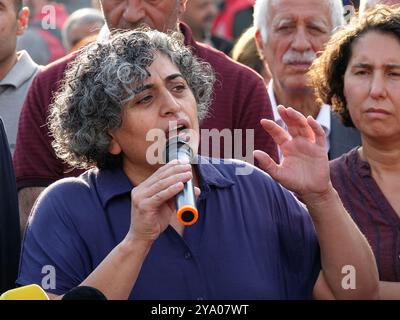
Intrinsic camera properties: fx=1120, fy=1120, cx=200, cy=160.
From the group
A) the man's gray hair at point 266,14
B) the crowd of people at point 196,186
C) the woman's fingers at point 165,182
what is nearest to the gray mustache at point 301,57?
the man's gray hair at point 266,14

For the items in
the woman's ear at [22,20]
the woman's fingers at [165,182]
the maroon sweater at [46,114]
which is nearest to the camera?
the woman's fingers at [165,182]

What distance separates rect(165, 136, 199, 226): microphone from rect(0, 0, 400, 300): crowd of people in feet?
0.11

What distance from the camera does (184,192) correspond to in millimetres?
3244

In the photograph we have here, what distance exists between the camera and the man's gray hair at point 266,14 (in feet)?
18.1

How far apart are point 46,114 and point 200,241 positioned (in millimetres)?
1280

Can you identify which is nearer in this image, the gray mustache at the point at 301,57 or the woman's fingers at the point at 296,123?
the woman's fingers at the point at 296,123

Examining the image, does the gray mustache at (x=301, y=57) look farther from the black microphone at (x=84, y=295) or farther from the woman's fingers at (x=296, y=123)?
the black microphone at (x=84, y=295)

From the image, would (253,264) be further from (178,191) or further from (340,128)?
(340,128)

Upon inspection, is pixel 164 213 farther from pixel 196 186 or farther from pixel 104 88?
pixel 104 88

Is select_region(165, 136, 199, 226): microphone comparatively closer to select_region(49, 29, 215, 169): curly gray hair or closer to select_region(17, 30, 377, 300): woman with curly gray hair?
select_region(17, 30, 377, 300): woman with curly gray hair

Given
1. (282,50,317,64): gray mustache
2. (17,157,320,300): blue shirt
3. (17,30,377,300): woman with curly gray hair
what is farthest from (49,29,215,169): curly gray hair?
(282,50,317,64): gray mustache

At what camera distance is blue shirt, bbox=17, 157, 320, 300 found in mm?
3578

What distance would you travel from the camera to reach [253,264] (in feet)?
11.9

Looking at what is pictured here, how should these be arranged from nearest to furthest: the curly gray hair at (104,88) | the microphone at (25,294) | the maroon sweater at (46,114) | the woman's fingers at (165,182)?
the microphone at (25,294), the woman's fingers at (165,182), the curly gray hair at (104,88), the maroon sweater at (46,114)
